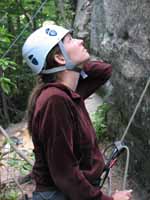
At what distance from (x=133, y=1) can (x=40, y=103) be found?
220 centimetres

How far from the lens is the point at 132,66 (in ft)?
13.4

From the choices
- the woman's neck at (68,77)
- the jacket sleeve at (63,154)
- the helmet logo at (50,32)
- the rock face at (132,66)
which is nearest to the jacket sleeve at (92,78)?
the woman's neck at (68,77)

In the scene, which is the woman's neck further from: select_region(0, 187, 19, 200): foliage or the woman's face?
select_region(0, 187, 19, 200): foliage

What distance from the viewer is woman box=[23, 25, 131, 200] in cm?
209

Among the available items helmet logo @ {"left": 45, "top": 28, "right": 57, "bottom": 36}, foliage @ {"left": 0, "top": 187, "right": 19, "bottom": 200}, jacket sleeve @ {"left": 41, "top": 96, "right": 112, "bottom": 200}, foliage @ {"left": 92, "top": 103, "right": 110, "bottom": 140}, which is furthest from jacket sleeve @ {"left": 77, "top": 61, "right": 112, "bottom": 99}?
foliage @ {"left": 92, "top": 103, "right": 110, "bottom": 140}

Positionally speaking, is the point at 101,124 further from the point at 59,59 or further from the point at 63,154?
the point at 63,154

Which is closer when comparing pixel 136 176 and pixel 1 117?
pixel 136 176

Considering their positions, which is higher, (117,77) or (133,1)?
(133,1)

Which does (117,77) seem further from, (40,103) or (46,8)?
(46,8)

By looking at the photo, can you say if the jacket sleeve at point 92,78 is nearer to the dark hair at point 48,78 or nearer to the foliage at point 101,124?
the dark hair at point 48,78

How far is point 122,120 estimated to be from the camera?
4848 mm

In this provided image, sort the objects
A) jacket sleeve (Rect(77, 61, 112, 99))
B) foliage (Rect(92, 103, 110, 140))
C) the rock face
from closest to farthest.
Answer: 1. jacket sleeve (Rect(77, 61, 112, 99))
2. the rock face
3. foliage (Rect(92, 103, 110, 140))

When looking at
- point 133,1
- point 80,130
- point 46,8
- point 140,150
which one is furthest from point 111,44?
point 46,8

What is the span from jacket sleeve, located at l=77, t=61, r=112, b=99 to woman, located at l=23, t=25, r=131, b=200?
359 mm
